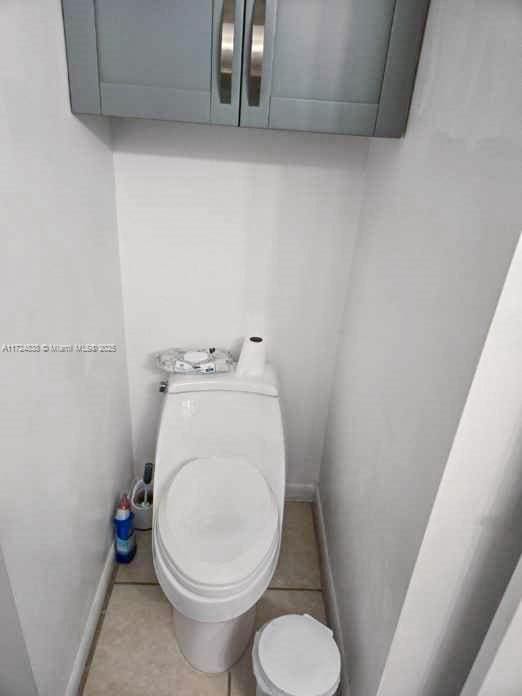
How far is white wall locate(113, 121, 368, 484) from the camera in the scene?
54.1 inches

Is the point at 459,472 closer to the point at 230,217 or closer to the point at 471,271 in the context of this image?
the point at 471,271

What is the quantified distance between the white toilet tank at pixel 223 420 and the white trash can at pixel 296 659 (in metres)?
0.41

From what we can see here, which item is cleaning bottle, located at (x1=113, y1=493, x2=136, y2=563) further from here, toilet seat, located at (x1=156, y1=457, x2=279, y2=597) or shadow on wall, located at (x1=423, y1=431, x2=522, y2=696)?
shadow on wall, located at (x1=423, y1=431, x2=522, y2=696)

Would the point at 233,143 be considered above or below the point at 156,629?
above

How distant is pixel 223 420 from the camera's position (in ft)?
4.94

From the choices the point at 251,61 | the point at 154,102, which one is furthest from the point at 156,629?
A: the point at 251,61

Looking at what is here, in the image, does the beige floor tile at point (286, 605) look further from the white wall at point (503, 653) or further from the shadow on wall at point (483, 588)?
the white wall at point (503, 653)

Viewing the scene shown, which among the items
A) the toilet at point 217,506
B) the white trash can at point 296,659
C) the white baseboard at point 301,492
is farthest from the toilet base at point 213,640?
the white baseboard at point 301,492

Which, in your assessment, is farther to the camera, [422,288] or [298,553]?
[298,553]

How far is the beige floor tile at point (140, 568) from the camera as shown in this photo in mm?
1601

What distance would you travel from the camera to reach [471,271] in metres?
0.73

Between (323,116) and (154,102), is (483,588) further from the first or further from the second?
(154,102)

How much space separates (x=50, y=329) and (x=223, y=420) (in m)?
0.68

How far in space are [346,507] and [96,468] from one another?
75 cm
